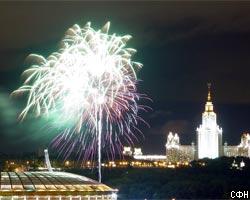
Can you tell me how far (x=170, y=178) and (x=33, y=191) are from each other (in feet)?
200

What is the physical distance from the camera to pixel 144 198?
95.1 metres

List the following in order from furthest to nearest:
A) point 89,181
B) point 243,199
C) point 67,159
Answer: point 67,159, point 243,199, point 89,181

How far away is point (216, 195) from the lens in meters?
98.9

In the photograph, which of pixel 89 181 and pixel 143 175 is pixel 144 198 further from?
pixel 89 181

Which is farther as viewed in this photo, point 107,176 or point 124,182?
point 107,176

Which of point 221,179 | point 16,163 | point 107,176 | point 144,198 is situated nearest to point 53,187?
point 144,198

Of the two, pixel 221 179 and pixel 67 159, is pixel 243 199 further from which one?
pixel 67 159

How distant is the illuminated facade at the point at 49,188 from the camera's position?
48562 mm

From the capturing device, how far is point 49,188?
49.2 metres

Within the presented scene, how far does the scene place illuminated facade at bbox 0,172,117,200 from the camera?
159 feet

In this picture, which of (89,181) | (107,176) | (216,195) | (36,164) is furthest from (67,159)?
(89,181)

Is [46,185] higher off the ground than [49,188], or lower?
higher

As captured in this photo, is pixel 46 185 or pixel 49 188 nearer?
pixel 49 188

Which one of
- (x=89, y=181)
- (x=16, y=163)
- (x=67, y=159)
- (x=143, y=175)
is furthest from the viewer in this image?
(x=67, y=159)
